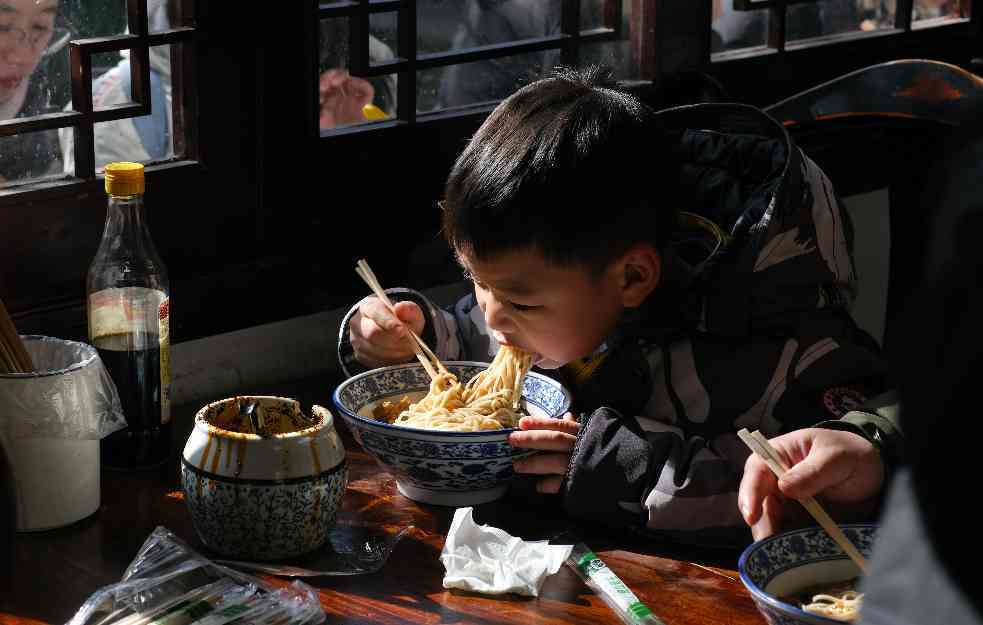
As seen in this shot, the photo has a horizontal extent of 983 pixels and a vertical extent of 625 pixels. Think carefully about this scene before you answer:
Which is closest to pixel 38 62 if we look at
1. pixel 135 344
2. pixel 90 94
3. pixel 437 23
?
pixel 90 94

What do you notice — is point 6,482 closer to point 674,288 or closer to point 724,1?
point 674,288

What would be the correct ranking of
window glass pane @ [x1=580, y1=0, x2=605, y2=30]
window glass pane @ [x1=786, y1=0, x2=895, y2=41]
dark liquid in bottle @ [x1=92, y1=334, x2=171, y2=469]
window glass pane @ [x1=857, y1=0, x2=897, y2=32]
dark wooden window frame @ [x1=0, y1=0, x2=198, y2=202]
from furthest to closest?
window glass pane @ [x1=857, y1=0, x2=897, y2=32] → window glass pane @ [x1=786, y1=0, x2=895, y2=41] → window glass pane @ [x1=580, y1=0, x2=605, y2=30] → dark wooden window frame @ [x1=0, y1=0, x2=198, y2=202] → dark liquid in bottle @ [x1=92, y1=334, x2=171, y2=469]

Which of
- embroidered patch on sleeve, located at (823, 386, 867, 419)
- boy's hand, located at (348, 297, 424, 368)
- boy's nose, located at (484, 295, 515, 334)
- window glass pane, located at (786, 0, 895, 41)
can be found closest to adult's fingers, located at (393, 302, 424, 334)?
boy's hand, located at (348, 297, 424, 368)

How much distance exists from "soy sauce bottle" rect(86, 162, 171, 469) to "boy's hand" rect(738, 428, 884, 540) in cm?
70

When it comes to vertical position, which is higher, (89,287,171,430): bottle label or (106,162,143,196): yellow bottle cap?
(106,162,143,196): yellow bottle cap

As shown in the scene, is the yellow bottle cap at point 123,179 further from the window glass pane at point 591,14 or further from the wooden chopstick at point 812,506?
the window glass pane at point 591,14

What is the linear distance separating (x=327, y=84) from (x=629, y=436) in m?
0.78

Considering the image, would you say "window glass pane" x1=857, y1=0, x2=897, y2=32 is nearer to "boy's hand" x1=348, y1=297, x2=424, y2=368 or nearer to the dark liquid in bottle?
"boy's hand" x1=348, y1=297, x2=424, y2=368

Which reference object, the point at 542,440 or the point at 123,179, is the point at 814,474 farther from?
the point at 123,179

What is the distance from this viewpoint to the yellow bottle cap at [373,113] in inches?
78.9

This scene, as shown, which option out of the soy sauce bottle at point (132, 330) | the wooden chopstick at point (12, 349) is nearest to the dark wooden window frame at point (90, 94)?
the soy sauce bottle at point (132, 330)

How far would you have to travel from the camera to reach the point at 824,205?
1.61 meters

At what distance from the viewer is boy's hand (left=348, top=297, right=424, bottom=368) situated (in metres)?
1.74

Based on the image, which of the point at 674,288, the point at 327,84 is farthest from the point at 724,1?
the point at 674,288
